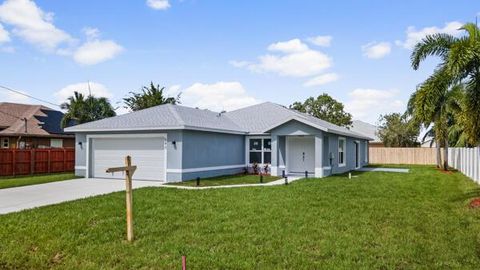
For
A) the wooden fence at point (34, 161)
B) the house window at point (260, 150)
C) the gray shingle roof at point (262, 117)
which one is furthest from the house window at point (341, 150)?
the wooden fence at point (34, 161)

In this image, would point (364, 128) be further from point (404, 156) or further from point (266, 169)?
point (266, 169)

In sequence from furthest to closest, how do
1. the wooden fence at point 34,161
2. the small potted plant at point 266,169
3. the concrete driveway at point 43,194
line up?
the small potted plant at point 266,169 → the wooden fence at point 34,161 → the concrete driveway at point 43,194

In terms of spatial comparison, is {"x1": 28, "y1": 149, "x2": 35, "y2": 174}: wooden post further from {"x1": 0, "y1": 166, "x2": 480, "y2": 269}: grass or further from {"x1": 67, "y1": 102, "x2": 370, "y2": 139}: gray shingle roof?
{"x1": 0, "y1": 166, "x2": 480, "y2": 269}: grass

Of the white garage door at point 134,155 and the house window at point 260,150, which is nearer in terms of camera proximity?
the white garage door at point 134,155

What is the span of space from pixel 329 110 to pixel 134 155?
32.2 meters

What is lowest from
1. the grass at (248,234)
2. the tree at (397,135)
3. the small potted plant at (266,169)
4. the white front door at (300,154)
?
the grass at (248,234)

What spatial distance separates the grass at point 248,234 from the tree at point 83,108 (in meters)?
21.9

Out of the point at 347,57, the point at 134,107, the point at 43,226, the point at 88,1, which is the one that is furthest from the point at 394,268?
the point at 134,107

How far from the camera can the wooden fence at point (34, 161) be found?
69.8 feet

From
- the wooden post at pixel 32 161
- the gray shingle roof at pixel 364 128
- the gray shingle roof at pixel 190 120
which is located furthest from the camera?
the gray shingle roof at pixel 364 128

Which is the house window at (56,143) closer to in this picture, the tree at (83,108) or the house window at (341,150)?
the tree at (83,108)

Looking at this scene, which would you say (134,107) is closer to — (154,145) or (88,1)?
(154,145)

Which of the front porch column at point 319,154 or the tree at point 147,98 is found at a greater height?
the tree at point 147,98

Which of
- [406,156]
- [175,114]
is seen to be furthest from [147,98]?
[406,156]
